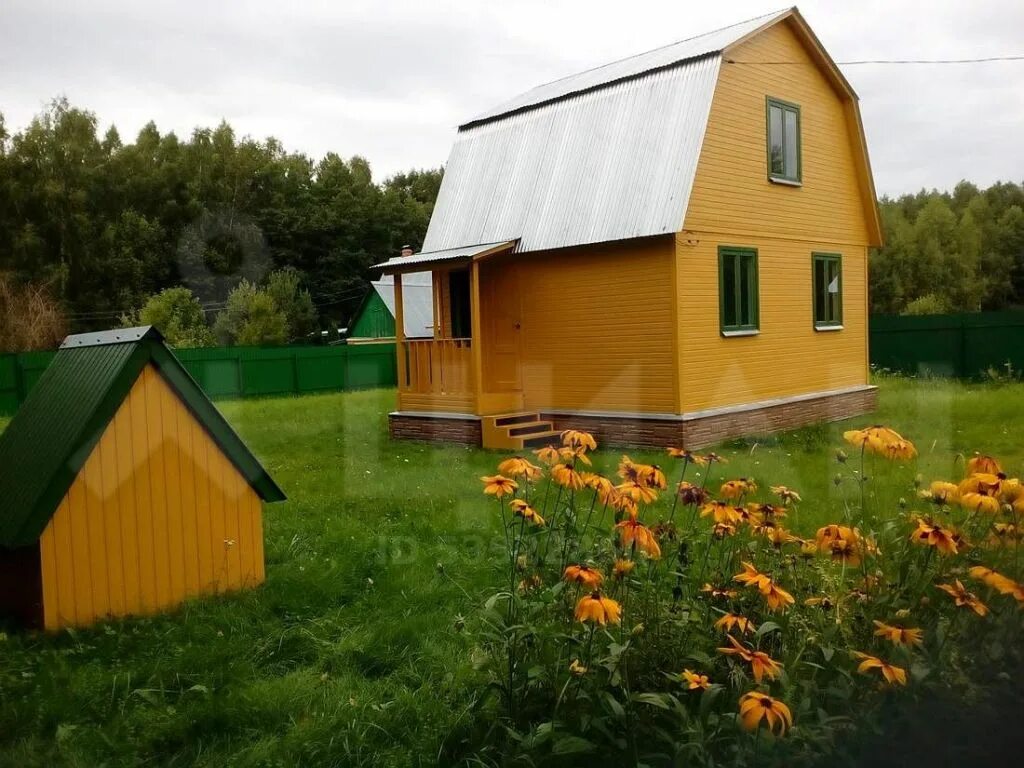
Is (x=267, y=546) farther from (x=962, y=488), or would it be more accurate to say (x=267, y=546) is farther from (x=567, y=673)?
(x=962, y=488)

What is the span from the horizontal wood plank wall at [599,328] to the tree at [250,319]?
8662mm

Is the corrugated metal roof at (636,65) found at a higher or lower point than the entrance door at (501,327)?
higher

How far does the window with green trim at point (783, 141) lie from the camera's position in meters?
10.6

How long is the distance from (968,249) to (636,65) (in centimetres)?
652

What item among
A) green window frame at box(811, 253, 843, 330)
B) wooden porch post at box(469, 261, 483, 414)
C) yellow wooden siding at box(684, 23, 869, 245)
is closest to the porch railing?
wooden porch post at box(469, 261, 483, 414)

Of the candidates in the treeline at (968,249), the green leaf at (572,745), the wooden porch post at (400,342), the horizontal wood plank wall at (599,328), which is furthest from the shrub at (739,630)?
the wooden porch post at (400,342)

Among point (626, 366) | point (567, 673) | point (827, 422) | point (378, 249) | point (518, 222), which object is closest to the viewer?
point (567, 673)

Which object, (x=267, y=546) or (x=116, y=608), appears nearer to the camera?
(x=116, y=608)

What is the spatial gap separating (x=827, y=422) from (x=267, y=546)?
26.9 feet

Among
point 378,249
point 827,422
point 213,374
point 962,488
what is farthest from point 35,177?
point 378,249

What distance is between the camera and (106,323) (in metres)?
8.02

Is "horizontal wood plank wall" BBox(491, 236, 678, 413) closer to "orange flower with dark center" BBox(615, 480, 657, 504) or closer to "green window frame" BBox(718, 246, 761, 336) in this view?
"green window frame" BBox(718, 246, 761, 336)

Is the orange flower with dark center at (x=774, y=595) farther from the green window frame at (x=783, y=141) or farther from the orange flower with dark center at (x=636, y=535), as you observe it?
the green window frame at (x=783, y=141)

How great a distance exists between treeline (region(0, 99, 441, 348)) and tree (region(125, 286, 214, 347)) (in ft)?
0.54
